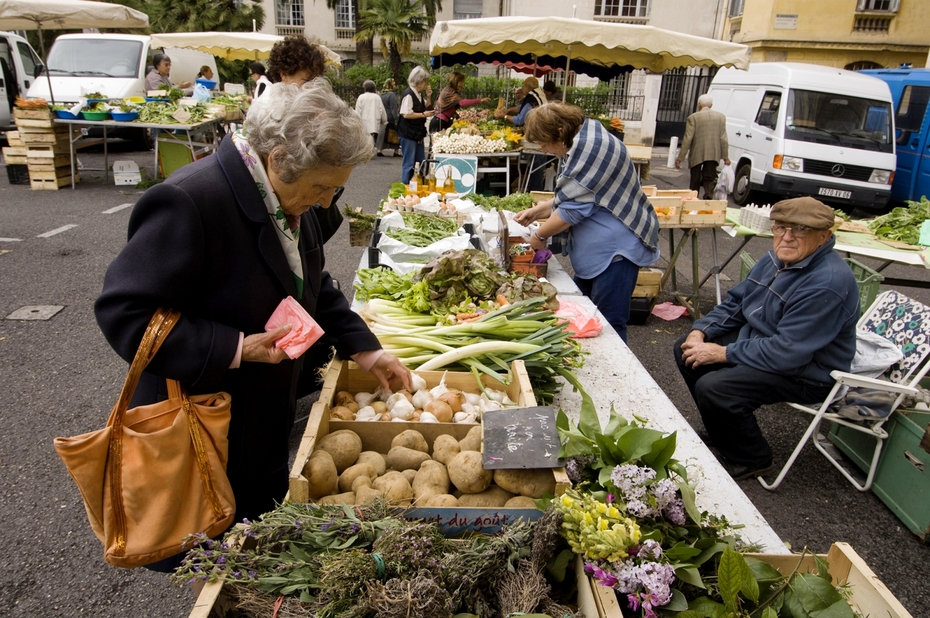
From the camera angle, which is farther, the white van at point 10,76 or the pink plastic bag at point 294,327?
→ the white van at point 10,76

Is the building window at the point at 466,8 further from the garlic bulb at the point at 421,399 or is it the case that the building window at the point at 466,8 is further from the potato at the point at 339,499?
the potato at the point at 339,499

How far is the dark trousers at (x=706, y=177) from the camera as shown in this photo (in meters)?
9.66

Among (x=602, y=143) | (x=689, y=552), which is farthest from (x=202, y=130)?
(x=689, y=552)

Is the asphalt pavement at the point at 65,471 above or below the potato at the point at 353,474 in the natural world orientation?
below

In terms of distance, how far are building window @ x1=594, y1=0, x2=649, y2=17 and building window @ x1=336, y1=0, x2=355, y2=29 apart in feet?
44.2

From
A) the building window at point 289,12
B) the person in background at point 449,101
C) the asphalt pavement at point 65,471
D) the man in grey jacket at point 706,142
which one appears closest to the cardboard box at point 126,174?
the asphalt pavement at point 65,471

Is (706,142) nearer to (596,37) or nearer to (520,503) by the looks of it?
(596,37)

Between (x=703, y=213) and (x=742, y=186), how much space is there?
20.6 feet

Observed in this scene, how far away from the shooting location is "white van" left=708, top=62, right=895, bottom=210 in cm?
1038

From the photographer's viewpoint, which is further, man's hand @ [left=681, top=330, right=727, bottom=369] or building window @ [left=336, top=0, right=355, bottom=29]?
building window @ [left=336, top=0, right=355, bottom=29]

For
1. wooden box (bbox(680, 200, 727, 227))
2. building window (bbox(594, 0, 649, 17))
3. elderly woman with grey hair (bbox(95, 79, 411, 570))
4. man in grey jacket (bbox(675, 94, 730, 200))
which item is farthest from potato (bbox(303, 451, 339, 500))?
building window (bbox(594, 0, 649, 17))

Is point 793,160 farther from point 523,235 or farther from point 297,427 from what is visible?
point 297,427

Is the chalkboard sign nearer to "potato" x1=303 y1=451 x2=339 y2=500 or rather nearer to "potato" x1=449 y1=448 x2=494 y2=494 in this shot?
"potato" x1=449 y1=448 x2=494 y2=494

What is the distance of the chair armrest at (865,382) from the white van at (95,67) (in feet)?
40.0
